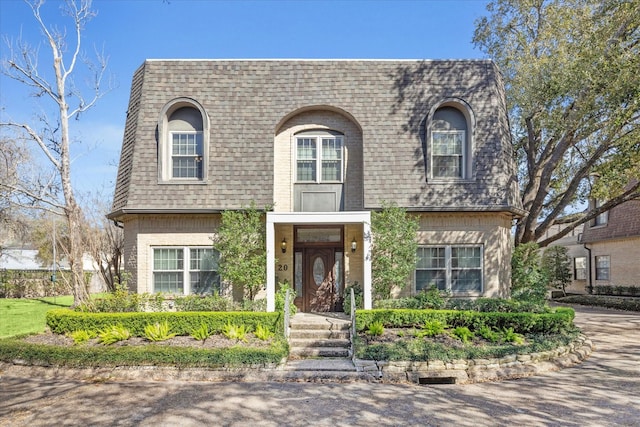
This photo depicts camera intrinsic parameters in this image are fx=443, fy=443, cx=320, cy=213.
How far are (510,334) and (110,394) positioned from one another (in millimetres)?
8649

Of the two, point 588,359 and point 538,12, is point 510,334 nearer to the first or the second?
point 588,359

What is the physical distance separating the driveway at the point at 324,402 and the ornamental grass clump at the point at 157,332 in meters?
2.00

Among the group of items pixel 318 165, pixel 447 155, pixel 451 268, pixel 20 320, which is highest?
pixel 447 155

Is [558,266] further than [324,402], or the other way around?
[558,266]

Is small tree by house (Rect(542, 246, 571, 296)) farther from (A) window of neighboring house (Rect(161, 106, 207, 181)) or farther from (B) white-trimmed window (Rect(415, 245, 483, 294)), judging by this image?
(A) window of neighboring house (Rect(161, 106, 207, 181))

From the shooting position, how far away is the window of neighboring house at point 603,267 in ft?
79.7

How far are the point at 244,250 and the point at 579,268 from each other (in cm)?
2407

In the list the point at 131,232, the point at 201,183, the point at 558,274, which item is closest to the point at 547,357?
the point at 201,183

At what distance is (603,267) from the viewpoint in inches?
973

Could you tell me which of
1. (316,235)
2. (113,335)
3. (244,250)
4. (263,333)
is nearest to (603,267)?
(316,235)

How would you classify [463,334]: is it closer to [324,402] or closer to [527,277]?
[324,402]

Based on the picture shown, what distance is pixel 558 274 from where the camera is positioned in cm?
2652

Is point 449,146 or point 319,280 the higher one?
A: point 449,146

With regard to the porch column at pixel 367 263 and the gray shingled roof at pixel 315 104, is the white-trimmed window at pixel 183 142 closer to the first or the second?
the gray shingled roof at pixel 315 104
